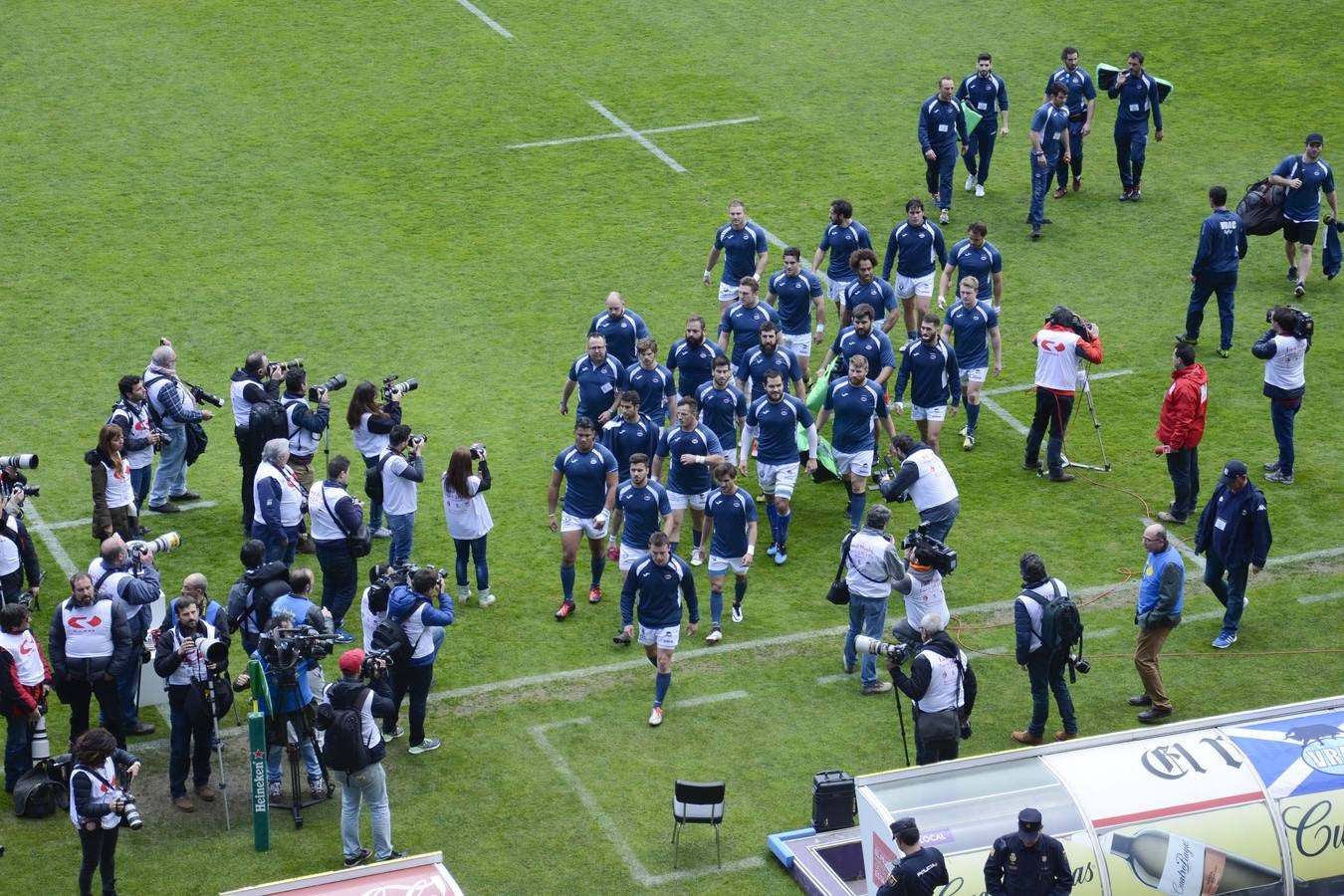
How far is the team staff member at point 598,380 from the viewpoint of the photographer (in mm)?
18828

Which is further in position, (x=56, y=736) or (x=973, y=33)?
(x=973, y=33)

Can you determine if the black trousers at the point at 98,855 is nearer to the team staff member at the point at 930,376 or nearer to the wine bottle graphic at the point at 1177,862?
the wine bottle graphic at the point at 1177,862

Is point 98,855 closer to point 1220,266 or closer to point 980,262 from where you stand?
point 980,262

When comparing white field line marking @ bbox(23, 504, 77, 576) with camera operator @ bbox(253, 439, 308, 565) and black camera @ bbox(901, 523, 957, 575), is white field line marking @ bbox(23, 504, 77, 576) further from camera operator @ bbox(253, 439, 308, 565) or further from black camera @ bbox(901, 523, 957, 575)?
black camera @ bbox(901, 523, 957, 575)

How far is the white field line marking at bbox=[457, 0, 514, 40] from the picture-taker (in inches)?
1317

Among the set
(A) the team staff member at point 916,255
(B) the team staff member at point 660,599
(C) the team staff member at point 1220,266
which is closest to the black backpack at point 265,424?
(B) the team staff member at point 660,599

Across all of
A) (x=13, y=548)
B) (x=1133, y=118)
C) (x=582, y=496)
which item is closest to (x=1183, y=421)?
(x=582, y=496)

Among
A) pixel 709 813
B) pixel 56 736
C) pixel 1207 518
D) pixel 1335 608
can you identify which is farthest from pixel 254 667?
pixel 1335 608

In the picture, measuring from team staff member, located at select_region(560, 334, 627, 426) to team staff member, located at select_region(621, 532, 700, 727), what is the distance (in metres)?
3.79

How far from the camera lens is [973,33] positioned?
33.5 meters

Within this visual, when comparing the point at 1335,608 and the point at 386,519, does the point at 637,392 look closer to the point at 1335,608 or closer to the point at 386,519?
the point at 386,519

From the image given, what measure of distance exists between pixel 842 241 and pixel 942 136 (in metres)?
4.78

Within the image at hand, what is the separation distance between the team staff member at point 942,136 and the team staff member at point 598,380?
29.8ft

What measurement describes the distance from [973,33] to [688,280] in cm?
1154
